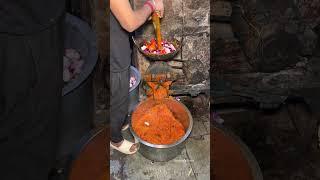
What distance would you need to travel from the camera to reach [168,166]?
388cm

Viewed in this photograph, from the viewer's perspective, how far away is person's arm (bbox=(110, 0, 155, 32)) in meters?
2.97

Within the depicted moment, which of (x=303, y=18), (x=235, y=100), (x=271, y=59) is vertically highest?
(x=303, y=18)

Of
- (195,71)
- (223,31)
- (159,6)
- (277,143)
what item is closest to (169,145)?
(195,71)

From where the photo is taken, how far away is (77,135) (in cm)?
393

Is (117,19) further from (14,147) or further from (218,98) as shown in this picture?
(218,98)

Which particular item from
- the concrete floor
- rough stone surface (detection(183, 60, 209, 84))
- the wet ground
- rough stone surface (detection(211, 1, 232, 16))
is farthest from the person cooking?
the wet ground

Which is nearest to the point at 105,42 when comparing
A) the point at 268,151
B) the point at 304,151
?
the point at 268,151

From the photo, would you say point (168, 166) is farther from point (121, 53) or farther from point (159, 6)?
point (159, 6)

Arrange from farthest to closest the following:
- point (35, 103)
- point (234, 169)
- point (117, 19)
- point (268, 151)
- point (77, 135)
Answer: point (268, 151), point (77, 135), point (234, 169), point (117, 19), point (35, 103)

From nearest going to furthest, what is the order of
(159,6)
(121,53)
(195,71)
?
1. (121,53)
2. (159,6)
3. (195,71)

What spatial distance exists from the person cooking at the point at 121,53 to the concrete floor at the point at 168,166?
10cm

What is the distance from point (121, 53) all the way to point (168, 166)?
3.87 feet

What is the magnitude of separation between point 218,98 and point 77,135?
4.91ft

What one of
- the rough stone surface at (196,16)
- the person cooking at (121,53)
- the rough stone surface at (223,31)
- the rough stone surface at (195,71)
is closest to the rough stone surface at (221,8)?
the rough stone surface at (223,31)
